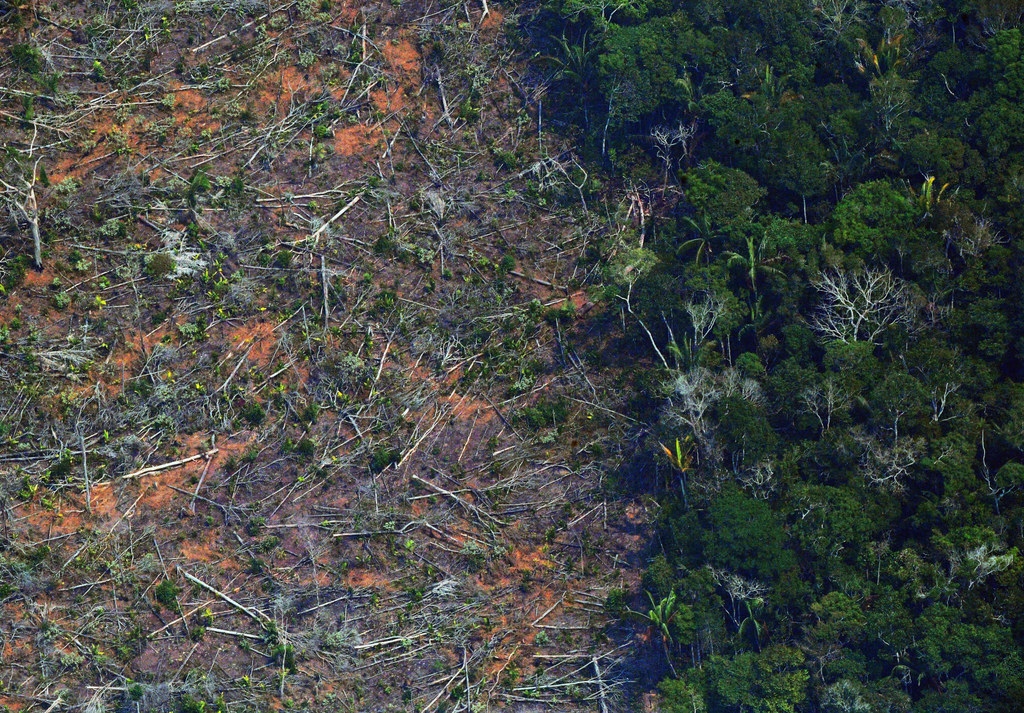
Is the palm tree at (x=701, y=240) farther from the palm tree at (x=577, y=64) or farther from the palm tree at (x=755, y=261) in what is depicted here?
the palm tree at (x=577, y=64)

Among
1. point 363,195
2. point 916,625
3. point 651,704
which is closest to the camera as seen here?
point 916,625

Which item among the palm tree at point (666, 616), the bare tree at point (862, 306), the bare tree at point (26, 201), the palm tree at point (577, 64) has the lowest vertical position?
the palm tree at point (666, 616)

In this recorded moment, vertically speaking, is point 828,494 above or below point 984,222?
below

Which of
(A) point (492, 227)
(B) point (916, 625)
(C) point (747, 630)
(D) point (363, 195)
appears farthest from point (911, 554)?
(D) point (363, 195)

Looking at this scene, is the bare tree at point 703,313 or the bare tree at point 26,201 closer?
the bare tree at point 703,313

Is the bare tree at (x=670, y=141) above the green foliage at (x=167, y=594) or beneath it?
above

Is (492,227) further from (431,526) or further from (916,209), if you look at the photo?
(916,209)

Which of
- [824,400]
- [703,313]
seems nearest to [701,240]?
[703,313]

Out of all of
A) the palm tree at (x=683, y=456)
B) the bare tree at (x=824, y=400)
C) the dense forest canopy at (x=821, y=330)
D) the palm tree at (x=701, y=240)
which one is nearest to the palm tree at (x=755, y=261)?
the dense forest canopy at (x=821, y=330)
